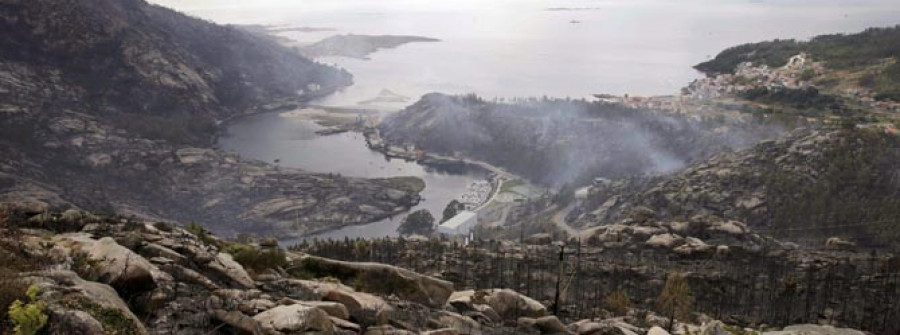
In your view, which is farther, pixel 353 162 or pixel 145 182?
pixel 353 162

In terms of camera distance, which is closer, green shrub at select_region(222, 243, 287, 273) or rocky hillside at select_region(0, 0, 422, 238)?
green shrub at select_region(222, 243, 287, 273)

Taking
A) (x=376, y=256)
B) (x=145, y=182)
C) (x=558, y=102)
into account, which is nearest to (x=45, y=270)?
(x=376, y=256)

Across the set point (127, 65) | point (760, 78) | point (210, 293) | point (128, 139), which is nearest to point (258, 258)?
point (210, 293)

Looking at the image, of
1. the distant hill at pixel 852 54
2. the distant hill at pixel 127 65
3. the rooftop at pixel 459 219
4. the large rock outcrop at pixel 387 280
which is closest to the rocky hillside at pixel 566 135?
the distant hill at pixel 852 54

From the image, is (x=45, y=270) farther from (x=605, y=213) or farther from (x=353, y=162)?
(x=353, y=162)

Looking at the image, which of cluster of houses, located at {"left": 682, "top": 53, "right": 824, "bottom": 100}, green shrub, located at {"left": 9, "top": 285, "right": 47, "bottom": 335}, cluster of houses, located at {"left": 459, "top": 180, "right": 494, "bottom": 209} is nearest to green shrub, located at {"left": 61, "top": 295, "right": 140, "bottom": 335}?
green shrub, located at {"left": 9, "top": 285, "right": 47, "bottom": 335}

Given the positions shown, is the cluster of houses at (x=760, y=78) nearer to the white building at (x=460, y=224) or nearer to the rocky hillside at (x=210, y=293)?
the white building at (x=460, y=224)

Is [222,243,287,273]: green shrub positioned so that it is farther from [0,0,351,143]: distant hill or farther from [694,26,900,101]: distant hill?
[0,0,351,143]: distant hill
